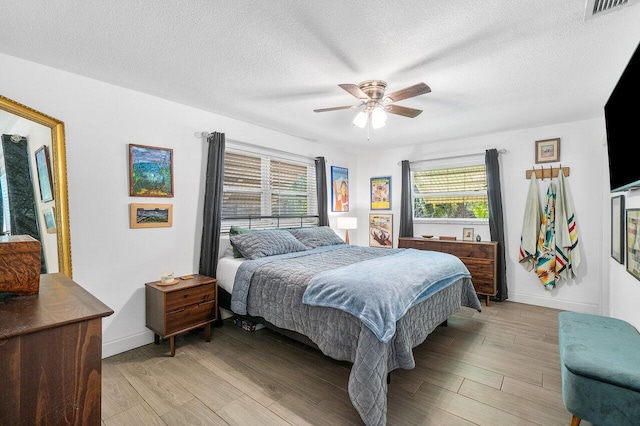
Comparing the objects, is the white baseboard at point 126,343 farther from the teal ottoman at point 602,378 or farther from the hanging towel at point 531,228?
the hanging towel at point 531,228

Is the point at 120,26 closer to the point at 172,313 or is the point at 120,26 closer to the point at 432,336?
the point at 172,313

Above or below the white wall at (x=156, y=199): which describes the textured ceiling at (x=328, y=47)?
above

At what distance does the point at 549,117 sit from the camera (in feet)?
11.7

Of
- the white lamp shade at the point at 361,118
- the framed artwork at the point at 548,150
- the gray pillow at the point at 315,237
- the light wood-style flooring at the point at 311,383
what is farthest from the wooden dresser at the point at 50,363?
the framed artwork at the point at 548,150

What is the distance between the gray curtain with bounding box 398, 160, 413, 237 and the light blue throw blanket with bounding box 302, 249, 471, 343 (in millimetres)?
2199

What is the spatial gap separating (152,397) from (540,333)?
3613mm

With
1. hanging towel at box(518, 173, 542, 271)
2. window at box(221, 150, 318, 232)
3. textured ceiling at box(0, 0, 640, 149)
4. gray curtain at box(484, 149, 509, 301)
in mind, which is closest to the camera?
textured ceiling at box(0, 0, 640, 149)

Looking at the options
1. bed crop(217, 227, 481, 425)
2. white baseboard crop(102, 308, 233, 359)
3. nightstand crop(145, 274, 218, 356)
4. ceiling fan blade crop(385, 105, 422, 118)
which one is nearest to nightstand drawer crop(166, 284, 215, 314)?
nightstand crop(145, 274, 218, 356)

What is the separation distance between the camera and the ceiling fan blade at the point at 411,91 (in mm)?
2185

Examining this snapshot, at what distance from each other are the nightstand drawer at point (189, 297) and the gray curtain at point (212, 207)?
312mm

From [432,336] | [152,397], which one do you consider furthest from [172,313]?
[432,336]

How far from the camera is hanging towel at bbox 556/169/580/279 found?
369cm

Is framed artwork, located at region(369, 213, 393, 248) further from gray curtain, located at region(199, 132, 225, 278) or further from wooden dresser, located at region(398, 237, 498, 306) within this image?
gray curtain, located at region(199, 132, 225, 278)

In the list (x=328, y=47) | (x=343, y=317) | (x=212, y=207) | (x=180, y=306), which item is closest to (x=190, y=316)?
(x=180, y=306)
